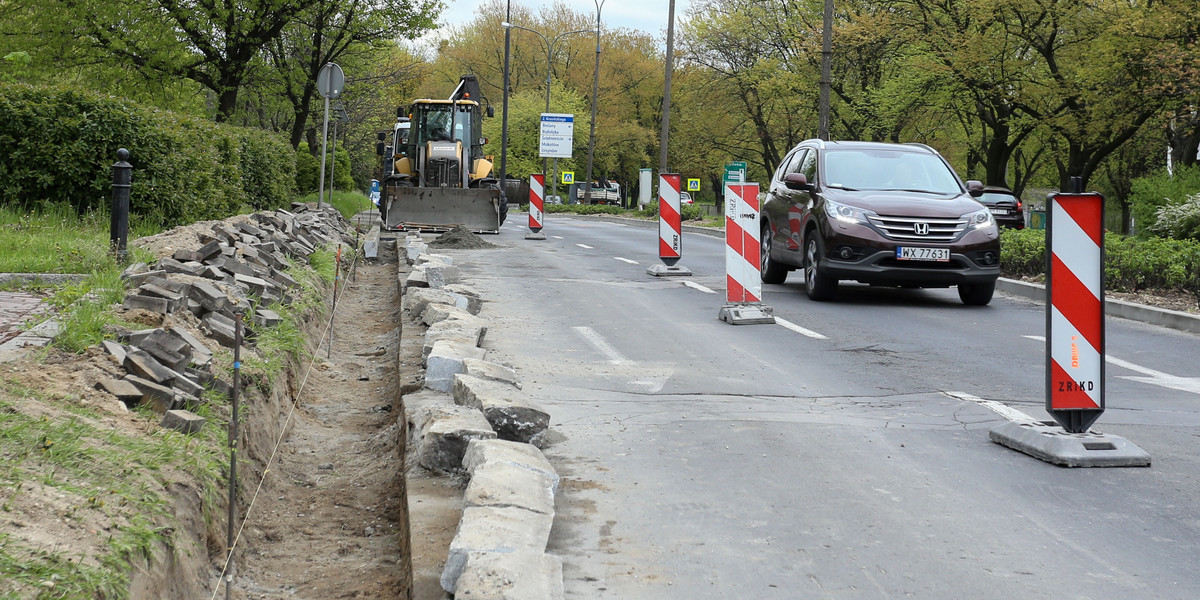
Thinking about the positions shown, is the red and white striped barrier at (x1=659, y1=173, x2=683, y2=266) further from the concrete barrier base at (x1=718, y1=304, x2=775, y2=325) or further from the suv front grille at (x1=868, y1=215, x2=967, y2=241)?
the concrete barrier base at (x1=718, y1=304, x2=775, y2=325)

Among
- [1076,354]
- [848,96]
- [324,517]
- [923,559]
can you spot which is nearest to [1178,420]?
[1076,354]

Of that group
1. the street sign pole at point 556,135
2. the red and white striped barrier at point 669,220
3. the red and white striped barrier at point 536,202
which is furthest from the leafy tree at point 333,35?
the street sign pole at point 556,135

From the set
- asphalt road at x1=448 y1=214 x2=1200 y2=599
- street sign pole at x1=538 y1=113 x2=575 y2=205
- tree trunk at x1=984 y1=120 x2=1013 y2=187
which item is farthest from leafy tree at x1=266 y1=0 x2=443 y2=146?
street sign pole at x1=538 y1=113 x2=575 y2=205

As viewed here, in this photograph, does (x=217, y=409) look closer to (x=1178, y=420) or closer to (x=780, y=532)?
(x=780, y=532)

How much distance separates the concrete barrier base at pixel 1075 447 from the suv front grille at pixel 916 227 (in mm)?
6851

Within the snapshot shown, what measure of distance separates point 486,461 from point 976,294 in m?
9.90

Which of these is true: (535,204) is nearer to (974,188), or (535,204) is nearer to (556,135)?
(974,188)

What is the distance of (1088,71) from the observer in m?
32.4

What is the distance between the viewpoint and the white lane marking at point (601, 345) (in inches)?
352

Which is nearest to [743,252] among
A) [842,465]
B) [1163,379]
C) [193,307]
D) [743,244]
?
[743,244]

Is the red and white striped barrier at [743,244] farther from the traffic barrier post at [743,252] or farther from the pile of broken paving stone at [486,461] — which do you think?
the pile of broken paving stone at [486,461]

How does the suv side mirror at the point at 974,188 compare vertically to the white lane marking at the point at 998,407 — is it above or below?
above

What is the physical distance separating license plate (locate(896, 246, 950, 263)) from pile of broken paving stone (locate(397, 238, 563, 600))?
5.50 m

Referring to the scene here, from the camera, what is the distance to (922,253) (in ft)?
42.0
